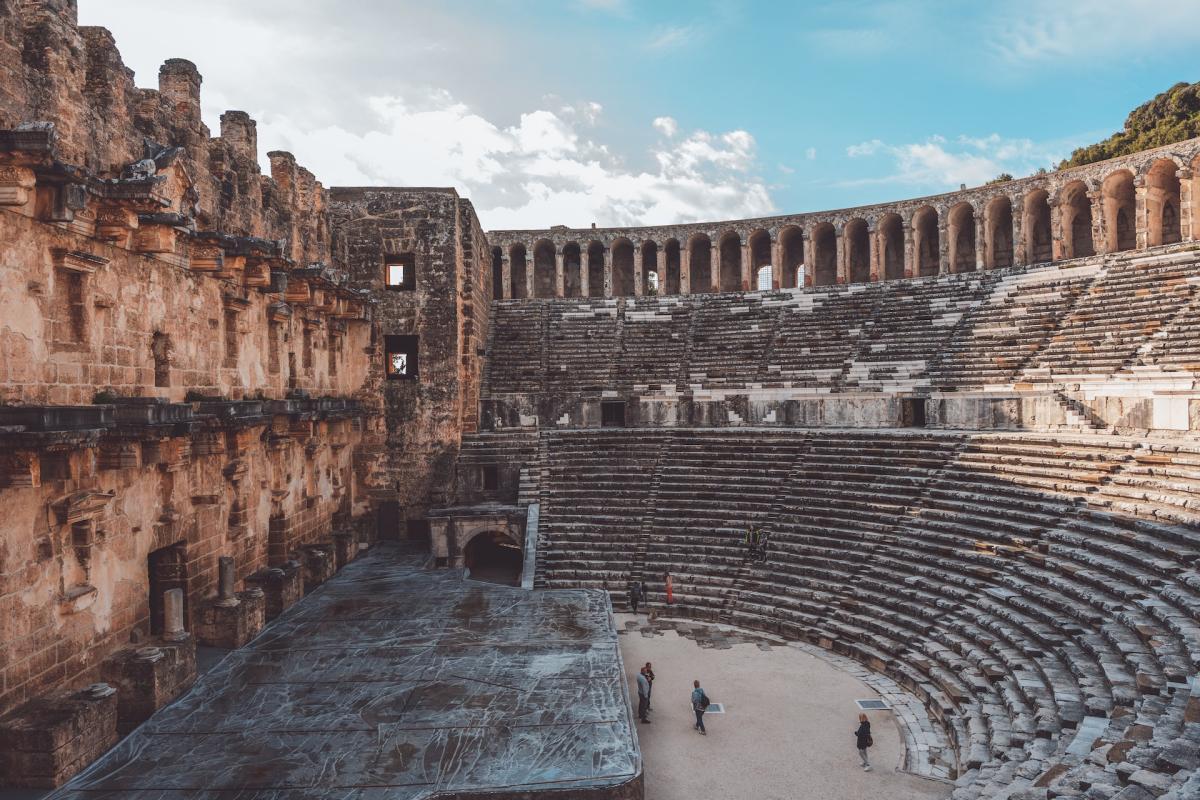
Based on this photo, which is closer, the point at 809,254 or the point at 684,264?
the point at 809,254

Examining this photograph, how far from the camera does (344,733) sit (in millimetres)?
9578

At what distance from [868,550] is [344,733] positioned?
10.6 m

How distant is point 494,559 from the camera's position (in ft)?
69.6

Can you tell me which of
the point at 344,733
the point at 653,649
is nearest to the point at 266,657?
the point at 344,733

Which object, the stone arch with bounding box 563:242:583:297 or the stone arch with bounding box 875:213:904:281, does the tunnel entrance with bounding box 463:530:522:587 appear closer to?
the stone arch with bounding box 563:242:583:297

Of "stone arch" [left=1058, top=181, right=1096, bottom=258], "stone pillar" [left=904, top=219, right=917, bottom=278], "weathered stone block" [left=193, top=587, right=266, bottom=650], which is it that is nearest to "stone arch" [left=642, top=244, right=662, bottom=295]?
"stone pillar" [left=904, top=219, right=917, bottom=278]

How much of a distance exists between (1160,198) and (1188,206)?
5.57 ft

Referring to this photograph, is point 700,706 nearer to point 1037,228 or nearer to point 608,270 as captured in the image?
point 608,270

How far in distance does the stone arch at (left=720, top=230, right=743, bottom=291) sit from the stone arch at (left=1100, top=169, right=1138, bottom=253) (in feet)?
43.4

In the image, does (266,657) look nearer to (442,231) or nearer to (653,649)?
(653,649)

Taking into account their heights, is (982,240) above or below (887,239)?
below

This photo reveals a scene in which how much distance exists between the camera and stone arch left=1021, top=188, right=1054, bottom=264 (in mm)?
26719

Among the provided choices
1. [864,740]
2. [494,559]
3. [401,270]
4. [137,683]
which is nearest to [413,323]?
[401,270]

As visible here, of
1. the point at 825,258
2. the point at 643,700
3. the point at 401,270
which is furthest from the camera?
the point at 825,258
